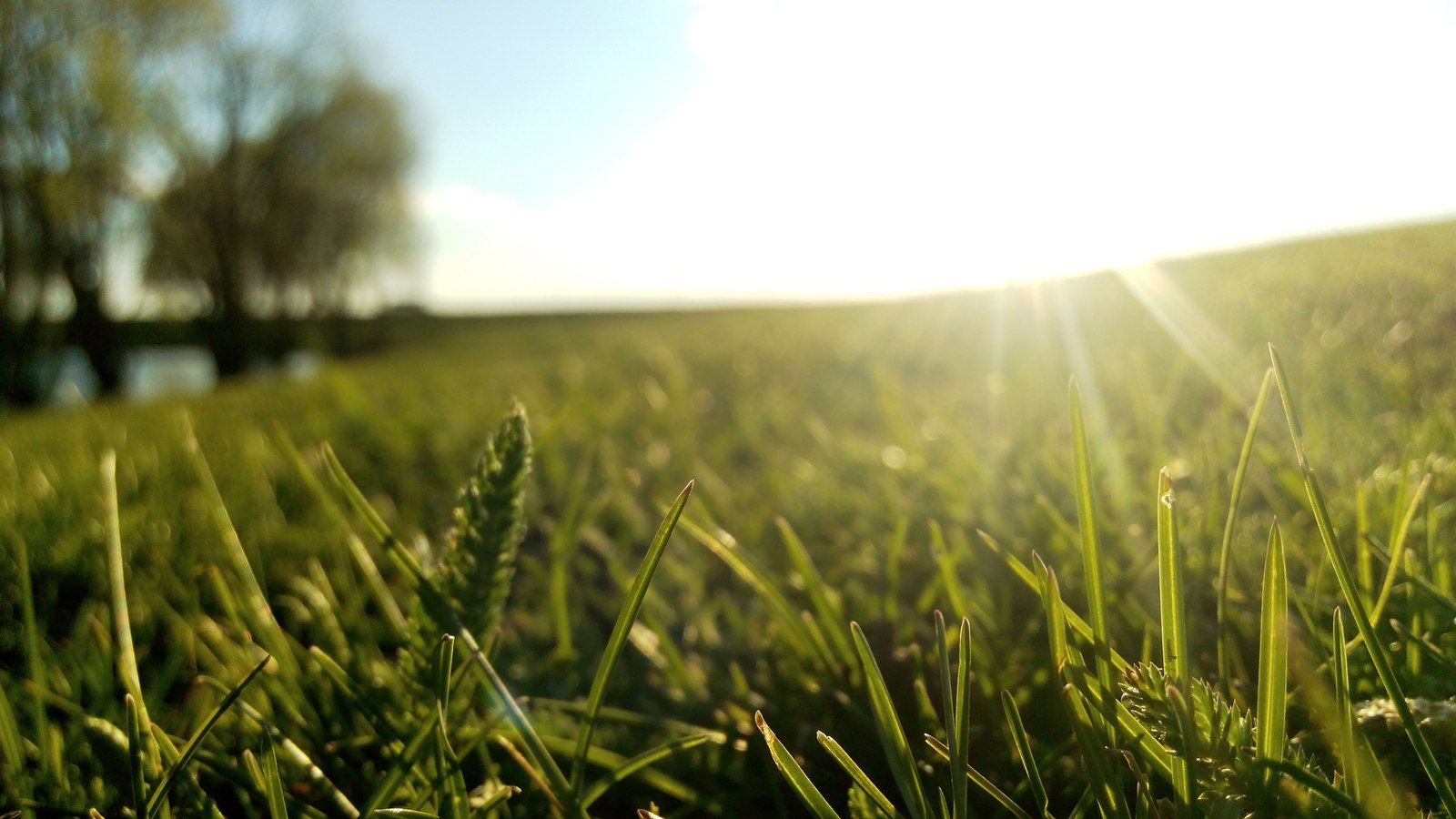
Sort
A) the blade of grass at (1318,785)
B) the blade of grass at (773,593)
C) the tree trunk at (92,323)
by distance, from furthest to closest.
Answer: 1. the tree trunk at (92,323)
2. the blade of grass at (773,593)
3. the blade of grass at (1318,785)

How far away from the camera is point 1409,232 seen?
4316 millimetres

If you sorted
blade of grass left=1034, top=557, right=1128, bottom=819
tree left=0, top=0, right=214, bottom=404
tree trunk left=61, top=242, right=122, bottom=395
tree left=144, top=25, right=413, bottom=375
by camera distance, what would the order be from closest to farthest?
blade of grass left=1034, top=557, right=1128, bottom=819
tree left=0, top=0, right=214, bottom=404
tree trunk left=61, top=242, right=122, bottom=395
tree left=144, top=25, right=413, bottom=375

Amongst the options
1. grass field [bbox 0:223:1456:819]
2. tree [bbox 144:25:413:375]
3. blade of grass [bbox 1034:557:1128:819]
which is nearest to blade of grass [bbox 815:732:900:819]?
grass field [bbox 0:223:1456:819]

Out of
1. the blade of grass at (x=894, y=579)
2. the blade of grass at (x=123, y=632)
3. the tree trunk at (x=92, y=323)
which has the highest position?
the tree trunk at (x=92, y=323)

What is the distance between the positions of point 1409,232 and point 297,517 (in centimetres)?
536

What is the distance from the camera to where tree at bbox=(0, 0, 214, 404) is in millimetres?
14852

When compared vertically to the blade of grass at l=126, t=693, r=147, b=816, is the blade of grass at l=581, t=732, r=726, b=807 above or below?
below

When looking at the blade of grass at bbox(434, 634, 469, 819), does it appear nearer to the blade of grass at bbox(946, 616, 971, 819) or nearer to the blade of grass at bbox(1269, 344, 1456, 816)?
the blade of grass at bbox(946, 616, 971, 819)

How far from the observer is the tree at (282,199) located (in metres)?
25.9

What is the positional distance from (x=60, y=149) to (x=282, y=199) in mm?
13274

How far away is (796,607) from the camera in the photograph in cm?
117

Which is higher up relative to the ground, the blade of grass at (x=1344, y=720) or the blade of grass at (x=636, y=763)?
the blade of grass at (x=1344, y=720)

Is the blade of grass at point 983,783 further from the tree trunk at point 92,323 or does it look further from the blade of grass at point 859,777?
the tree trunk at point 92,323

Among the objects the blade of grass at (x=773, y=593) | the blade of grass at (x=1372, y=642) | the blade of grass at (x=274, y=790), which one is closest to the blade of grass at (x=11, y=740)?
the blade of grass at (x=274, y=790)
